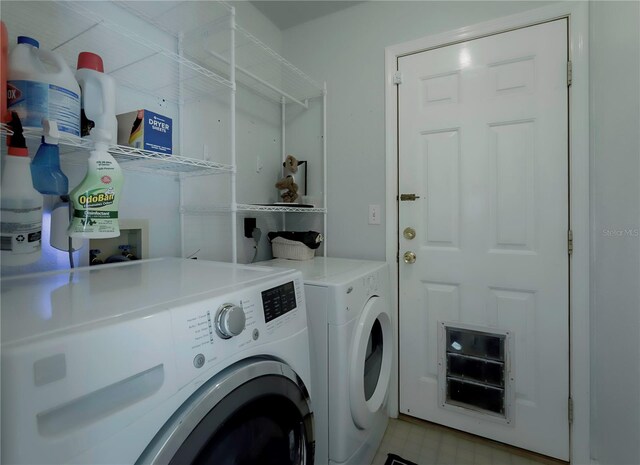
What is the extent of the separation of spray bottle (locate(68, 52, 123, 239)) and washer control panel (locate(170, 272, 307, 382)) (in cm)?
45

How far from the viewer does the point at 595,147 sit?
143cm

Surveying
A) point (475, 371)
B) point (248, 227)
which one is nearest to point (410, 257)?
point (475, 371)

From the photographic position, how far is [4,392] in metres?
0.40

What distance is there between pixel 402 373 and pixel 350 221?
37.5 inches

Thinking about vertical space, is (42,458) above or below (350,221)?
below

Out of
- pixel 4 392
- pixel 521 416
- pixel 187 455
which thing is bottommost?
pixel 521 416

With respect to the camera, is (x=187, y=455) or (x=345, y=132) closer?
(x=187, y=455)

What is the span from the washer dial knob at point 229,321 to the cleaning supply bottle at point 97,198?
461 mm

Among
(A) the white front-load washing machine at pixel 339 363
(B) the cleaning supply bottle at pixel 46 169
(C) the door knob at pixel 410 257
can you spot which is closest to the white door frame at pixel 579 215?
(C) the door knob at pixel 410 257


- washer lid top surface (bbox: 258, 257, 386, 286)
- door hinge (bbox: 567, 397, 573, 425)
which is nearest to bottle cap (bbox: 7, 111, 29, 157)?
washer lid top surface (bbox: 258, 257, 386, 286)

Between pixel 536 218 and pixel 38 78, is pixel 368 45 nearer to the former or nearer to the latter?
pixel 536 218

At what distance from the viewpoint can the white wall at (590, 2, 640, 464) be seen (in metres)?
1.16

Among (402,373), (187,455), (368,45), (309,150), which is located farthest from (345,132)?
(187,455)

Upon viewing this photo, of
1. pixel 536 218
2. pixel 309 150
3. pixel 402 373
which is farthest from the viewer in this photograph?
pixel 309 150
